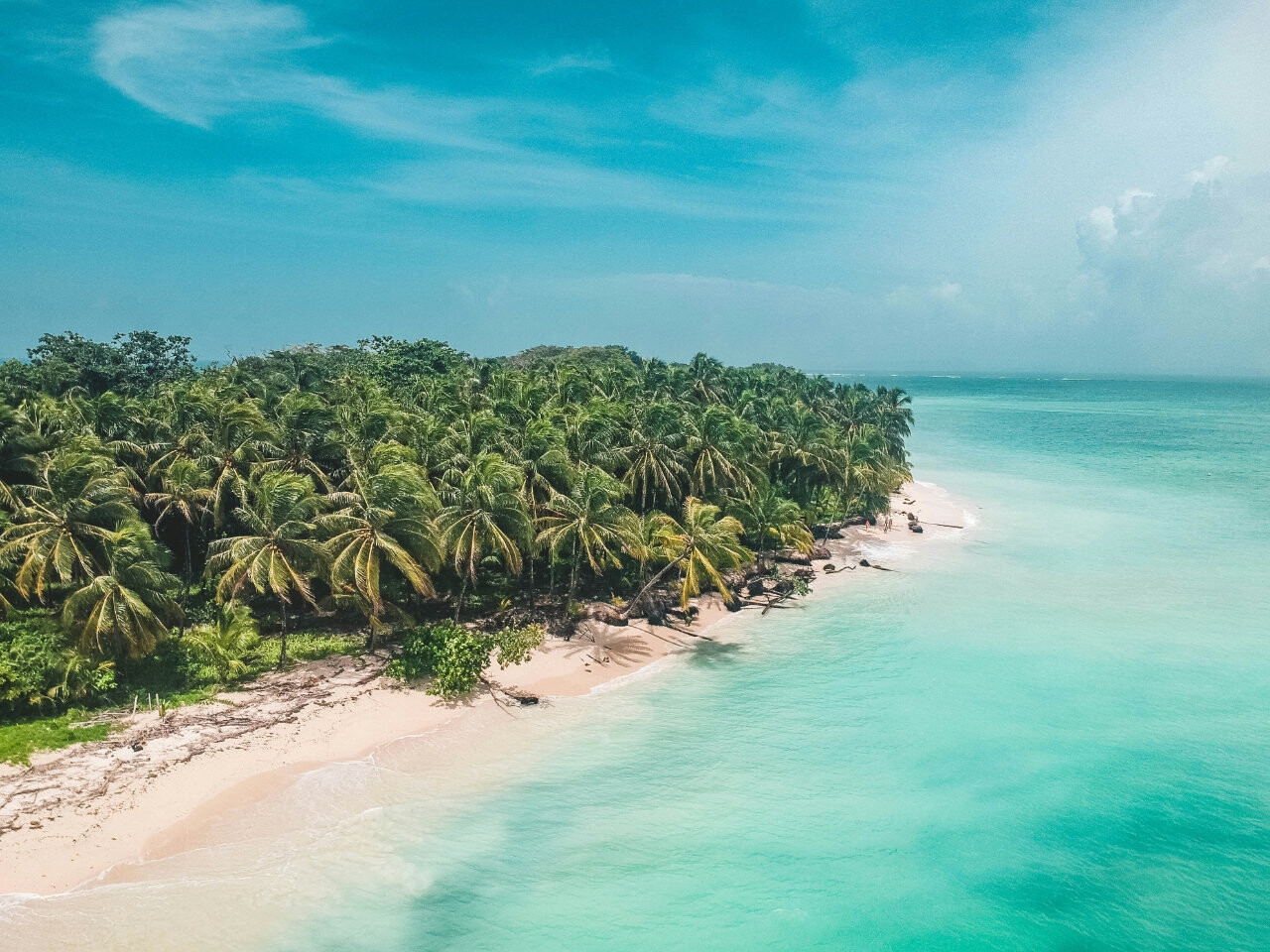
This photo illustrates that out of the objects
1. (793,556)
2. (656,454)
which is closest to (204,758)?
(656,454)

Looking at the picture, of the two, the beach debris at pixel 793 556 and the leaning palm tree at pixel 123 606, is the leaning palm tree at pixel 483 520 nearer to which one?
the leaning palm tree at pixel 123 606

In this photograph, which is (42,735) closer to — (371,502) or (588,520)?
(371,502)

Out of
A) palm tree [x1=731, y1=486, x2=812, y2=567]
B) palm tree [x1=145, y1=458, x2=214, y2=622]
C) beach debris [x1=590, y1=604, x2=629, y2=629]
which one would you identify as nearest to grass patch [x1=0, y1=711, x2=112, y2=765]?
palm tree [x1=145, y1=458, x2=214, y2=622]

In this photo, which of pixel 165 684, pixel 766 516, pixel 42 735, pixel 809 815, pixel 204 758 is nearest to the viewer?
pixel 42 735

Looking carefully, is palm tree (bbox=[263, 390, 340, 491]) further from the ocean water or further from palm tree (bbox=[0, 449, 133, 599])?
the ocean water

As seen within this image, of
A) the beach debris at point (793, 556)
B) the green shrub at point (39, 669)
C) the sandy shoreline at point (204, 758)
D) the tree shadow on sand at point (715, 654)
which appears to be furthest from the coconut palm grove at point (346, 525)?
the tree shadow on sand at point (715, 654)

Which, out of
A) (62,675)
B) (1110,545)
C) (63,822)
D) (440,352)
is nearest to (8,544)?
(62,675)

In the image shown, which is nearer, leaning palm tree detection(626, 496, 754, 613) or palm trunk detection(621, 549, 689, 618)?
leaning palm tree detection(626, 496, 754, 613)
